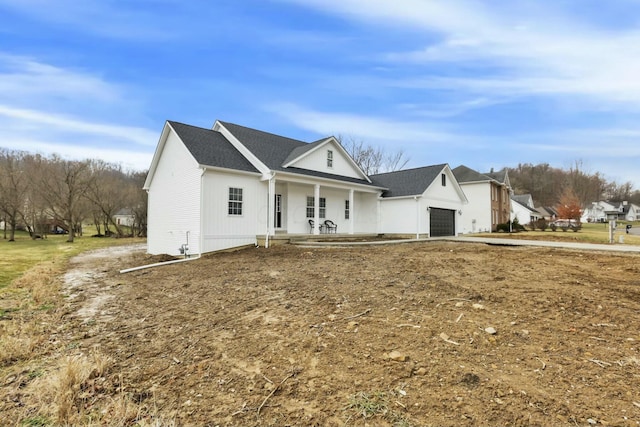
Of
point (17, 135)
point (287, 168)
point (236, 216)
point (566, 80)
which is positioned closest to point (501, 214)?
point (566, 80)

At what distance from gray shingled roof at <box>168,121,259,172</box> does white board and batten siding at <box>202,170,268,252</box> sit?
0.45 m

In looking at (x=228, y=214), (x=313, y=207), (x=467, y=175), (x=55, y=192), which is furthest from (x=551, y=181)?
(x=55, y=192)

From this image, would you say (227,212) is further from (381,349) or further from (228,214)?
(381,349)

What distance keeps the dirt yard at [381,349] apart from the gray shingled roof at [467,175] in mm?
27189

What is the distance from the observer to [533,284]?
213 inches

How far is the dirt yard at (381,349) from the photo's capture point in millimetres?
2355

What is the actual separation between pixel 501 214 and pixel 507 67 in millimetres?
25606

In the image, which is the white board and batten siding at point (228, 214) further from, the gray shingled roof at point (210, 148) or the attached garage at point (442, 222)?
the attached garage at point (442, 222)

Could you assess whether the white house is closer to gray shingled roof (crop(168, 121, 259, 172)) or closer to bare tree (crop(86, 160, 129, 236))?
gray shingled roof (crop(168, 121, 259, 172))

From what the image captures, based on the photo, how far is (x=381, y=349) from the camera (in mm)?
3266

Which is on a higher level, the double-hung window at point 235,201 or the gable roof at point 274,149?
the gable roof at point 274,149

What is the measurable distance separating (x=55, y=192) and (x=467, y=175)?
41.7 metres

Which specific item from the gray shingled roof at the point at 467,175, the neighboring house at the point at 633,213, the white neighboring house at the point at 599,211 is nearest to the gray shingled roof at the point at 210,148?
the gray shingled roof at the point at 467,175

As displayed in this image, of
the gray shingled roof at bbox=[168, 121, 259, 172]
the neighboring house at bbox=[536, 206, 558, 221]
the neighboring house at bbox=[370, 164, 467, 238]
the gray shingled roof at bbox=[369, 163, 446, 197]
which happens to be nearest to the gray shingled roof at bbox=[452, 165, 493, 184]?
the neighboring house at bbox=[370, 164, 467, 238]
